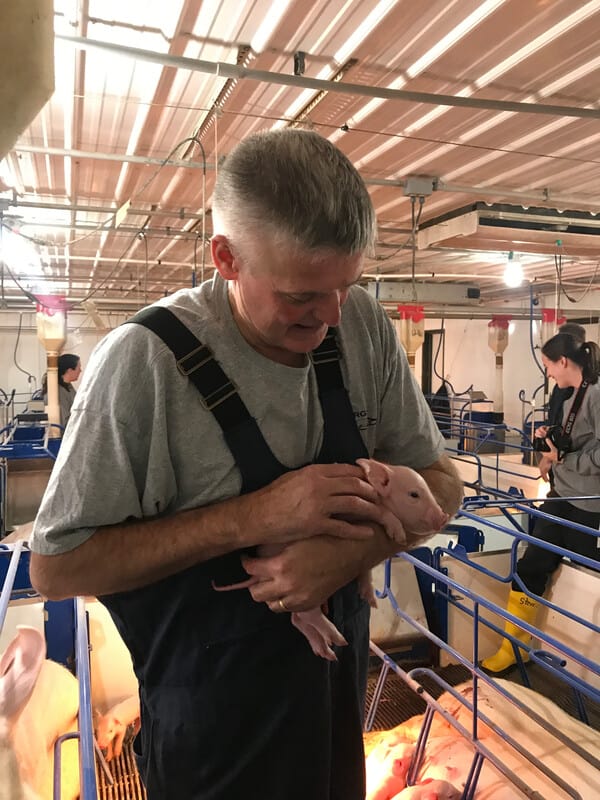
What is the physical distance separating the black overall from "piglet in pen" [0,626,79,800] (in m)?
0.85

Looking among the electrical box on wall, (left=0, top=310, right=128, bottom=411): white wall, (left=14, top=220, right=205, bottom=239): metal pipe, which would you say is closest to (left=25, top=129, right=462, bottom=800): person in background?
(left=14, top=220, right=205, bottom=239): metal pipe

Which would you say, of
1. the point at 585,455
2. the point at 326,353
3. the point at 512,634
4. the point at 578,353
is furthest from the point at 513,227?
the point at 326,353

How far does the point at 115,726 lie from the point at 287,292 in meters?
2.45

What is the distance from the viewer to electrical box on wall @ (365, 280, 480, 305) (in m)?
7.62

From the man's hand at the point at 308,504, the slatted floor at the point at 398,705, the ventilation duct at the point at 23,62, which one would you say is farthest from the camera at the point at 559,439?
the ventilation duct at the point at 23,62

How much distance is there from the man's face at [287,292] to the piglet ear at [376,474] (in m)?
0.21

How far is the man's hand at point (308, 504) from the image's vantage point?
829mm

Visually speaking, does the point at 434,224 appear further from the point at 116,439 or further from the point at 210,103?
the point at 116,439

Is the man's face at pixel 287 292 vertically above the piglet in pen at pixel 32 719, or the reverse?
the man's face at pixel 287 292

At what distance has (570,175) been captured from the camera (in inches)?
160

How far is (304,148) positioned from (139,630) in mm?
742

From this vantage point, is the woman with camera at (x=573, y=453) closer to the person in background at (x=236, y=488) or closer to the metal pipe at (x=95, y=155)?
the metal pipe at (x=95, y=155)

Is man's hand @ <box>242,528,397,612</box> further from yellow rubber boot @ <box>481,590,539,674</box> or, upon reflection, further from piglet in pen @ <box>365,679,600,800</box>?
yellow rubber boot @ <box>481,590,539,674</box>

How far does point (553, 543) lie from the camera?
3695 mm
